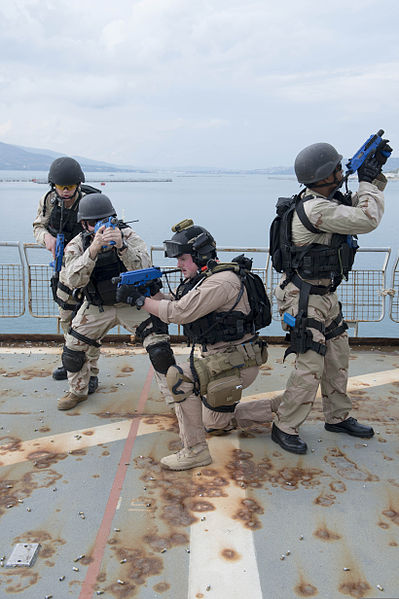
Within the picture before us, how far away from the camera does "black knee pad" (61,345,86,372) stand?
4152mm

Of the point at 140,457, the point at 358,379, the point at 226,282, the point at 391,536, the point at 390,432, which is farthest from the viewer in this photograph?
the point at 358,379

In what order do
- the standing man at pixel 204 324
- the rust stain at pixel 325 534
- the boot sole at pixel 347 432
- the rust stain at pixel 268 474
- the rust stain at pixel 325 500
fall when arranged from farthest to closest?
the boot sole at pixel 347 432 < the standing man at pixel 204 324 < the rust stain at pixel 268 474 < the rust stain at pixel 325 500 < the rust stain at pixel 325 534

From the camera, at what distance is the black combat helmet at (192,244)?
325 centimetres

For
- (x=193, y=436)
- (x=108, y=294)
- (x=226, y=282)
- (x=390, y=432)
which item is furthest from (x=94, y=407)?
(x=390, y=432)

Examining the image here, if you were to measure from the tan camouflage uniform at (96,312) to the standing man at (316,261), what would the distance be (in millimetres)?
1001

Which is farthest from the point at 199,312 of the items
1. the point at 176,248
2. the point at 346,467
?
the point at 346,467

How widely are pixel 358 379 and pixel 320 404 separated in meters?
0.64

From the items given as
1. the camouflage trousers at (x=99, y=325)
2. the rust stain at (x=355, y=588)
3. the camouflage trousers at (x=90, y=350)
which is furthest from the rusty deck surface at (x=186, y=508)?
the camouflage trousers at (x=90, y=350)

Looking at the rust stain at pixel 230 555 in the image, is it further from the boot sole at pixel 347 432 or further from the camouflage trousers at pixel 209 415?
the boot sole at pixel 347 432

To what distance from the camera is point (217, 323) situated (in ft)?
10.9

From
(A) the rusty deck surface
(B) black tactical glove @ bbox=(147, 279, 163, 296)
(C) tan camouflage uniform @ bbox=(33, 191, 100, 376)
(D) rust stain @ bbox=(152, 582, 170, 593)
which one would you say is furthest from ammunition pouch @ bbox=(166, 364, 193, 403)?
(C) tan camouflage uniform @ bbox=(33, 191, 100, 376)

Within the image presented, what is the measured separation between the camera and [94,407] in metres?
4.23

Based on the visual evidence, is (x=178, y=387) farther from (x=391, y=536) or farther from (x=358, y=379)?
(x=358, y=379)

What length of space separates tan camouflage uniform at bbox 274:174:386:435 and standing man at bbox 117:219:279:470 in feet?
0.96
